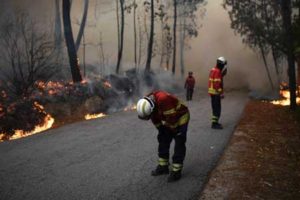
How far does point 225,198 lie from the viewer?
19.6 ft

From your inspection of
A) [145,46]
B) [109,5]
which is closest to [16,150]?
[109,5]

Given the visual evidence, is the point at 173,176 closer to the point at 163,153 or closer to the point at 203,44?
the point at 163,153

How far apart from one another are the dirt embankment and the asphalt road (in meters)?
0.29

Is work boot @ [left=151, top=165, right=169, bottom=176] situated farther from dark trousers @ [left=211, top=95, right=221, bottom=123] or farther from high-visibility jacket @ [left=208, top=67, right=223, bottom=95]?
high-visibility jacket @ [left=208, top=67, right=223, bottom=95]

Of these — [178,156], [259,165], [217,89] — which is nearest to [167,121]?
[178,156]

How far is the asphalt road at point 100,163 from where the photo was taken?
6.27 m

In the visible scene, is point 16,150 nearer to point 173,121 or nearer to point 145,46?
point 173,121

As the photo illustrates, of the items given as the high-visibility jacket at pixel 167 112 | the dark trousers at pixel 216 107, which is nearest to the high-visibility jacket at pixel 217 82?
the dark trousers at pixel 216 107

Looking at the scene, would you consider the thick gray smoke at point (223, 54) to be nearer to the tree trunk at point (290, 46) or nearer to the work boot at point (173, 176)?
the tree trunk at point (290, 46)

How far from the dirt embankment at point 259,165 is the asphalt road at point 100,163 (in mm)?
285

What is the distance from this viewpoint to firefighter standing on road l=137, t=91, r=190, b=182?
6.58 metres

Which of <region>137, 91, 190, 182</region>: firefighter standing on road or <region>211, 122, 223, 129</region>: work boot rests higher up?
<region>137, 91, 190, 182</region>: firefighter standing on road

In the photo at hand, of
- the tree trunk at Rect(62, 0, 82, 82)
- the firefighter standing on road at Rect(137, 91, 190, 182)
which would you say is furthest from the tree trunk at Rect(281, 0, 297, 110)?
the firefighter standing on road at Rect(137, 91, 190, 182)

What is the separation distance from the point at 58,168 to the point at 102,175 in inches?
44.0
